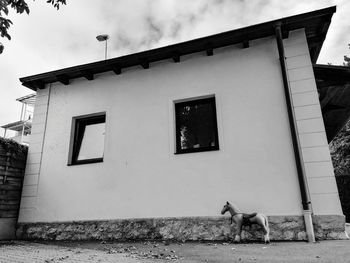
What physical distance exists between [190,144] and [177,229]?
161 centimetres

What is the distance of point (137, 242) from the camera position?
4863 mm

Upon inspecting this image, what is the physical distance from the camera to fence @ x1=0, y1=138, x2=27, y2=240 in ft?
19.6

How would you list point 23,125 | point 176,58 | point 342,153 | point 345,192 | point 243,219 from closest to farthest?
1. point 243,219
2. point 176,58
3. point 345,192
4. point 342,153
5. point 23,125

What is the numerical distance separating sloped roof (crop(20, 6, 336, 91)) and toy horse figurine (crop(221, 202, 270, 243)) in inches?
124

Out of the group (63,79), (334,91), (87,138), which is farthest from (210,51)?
(63,79)

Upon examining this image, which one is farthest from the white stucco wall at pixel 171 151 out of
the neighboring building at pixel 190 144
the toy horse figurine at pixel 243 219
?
the toy horse figurine at pixel 243 219

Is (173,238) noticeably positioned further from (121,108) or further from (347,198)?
(347,198)

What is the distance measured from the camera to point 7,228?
599 centimetres

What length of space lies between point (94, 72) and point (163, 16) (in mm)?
2187

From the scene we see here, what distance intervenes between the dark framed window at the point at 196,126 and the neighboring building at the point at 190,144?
0.07 ft

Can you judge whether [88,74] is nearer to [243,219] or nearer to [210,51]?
[210,51]

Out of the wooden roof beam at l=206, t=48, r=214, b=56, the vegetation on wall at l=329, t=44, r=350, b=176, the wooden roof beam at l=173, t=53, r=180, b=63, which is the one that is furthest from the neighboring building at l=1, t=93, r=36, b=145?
the vegetation on wall at l=329, t=44, r=350, b=176

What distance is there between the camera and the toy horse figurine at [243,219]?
418 cm

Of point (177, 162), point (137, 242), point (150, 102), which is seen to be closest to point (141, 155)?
point (177, 162)
